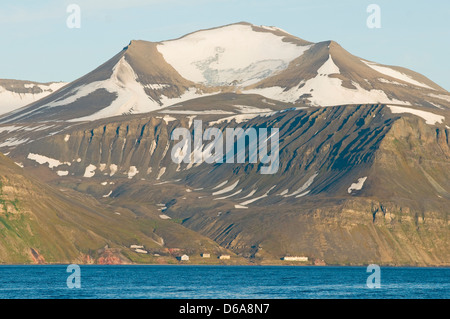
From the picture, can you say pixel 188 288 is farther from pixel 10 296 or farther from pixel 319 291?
pixel 10 296
